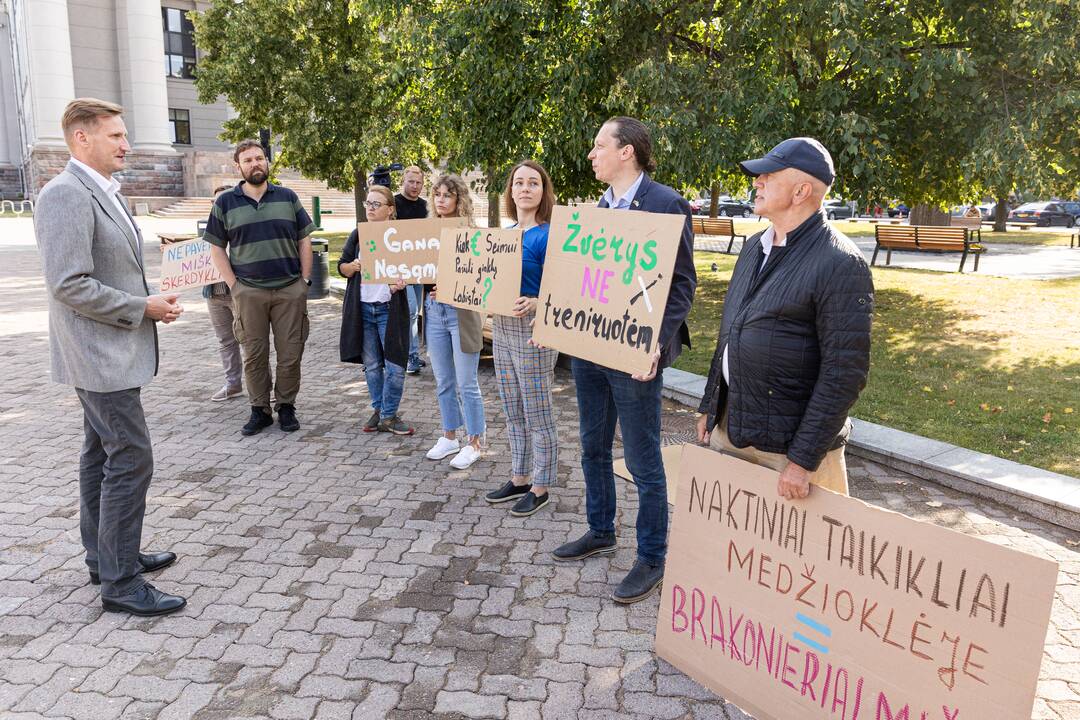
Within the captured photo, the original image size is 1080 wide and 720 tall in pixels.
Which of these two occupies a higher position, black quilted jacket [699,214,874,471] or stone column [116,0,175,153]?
stone column [116,0,175,153]

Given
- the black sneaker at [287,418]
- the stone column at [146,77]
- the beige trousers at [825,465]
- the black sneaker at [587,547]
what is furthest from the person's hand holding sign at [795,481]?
the stone column at [146,77]

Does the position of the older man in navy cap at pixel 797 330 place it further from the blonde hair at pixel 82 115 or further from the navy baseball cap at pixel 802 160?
the blonde hair at pixel 82 115

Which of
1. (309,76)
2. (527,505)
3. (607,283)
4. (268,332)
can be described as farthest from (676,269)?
(309,76)

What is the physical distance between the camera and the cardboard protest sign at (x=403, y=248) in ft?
18.7

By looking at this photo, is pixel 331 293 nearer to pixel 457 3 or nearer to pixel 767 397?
pixel 457 3

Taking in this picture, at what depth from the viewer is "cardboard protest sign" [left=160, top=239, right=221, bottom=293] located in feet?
21.2

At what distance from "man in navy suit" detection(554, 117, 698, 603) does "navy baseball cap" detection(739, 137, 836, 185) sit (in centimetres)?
67

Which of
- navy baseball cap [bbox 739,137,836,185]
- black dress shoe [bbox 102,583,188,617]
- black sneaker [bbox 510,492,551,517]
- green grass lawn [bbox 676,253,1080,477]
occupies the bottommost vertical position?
black dress shoe [bbox 102,583,188,617]

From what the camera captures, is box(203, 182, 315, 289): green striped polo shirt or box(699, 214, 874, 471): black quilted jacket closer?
box(699, 214, 874, 471): black quilted jacket

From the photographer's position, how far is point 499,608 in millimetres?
3656

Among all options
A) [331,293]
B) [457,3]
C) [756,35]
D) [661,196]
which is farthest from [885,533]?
[331,293]

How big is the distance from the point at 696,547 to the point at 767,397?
0.66 metres

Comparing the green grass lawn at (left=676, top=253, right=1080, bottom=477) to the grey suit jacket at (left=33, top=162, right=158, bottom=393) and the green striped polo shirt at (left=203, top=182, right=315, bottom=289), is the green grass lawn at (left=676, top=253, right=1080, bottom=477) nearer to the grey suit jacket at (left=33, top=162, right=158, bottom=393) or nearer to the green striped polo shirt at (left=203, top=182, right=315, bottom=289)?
the green striped polo shirt at (left=203, top=182, right=315, bottom=289)

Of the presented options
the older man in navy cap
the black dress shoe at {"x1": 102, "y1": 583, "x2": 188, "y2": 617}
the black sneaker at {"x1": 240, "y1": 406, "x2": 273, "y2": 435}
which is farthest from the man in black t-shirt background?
the older man in navy cap
